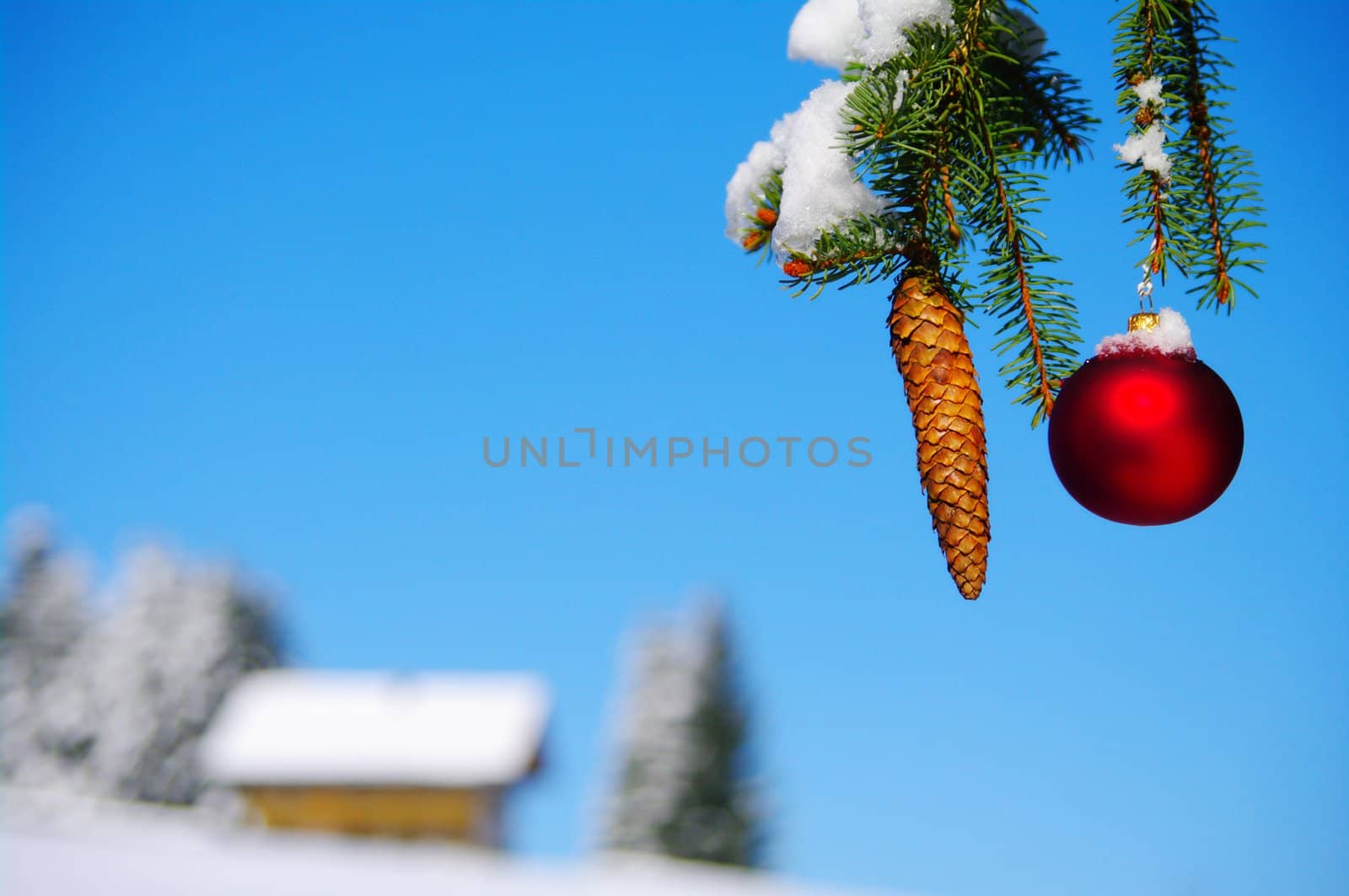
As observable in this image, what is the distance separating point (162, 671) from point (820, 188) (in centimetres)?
3093

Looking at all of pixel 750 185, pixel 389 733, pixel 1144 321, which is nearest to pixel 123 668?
pixel 389 733

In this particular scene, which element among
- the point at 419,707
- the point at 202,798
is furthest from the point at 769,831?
the point at 202,798

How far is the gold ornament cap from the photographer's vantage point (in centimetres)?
121

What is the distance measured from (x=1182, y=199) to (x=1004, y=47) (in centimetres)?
33

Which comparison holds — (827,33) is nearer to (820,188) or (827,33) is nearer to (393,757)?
(820,188)

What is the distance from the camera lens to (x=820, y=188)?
4.33 feet

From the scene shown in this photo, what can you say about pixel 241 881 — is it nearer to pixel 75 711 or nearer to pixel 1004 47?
pixel 1004 47

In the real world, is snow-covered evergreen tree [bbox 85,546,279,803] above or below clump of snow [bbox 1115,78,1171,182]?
below

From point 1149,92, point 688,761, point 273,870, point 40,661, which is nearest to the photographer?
point 1149,92

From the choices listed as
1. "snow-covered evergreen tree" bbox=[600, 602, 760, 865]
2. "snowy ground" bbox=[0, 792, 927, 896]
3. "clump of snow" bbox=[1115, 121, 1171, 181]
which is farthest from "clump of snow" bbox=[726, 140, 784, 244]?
"snow-covered evergreen tree" bbox=[600, 602, 760, 865]

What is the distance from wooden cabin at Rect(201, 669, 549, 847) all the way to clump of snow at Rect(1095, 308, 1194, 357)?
59.1 feet

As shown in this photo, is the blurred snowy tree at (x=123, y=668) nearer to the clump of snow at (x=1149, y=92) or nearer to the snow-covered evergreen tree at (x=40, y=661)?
the snow-covered evergreen tree at (x=40, y=661)

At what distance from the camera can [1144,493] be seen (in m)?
1.15

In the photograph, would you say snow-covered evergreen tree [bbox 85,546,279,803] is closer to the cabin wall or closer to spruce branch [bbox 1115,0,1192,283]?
the cabin wall
